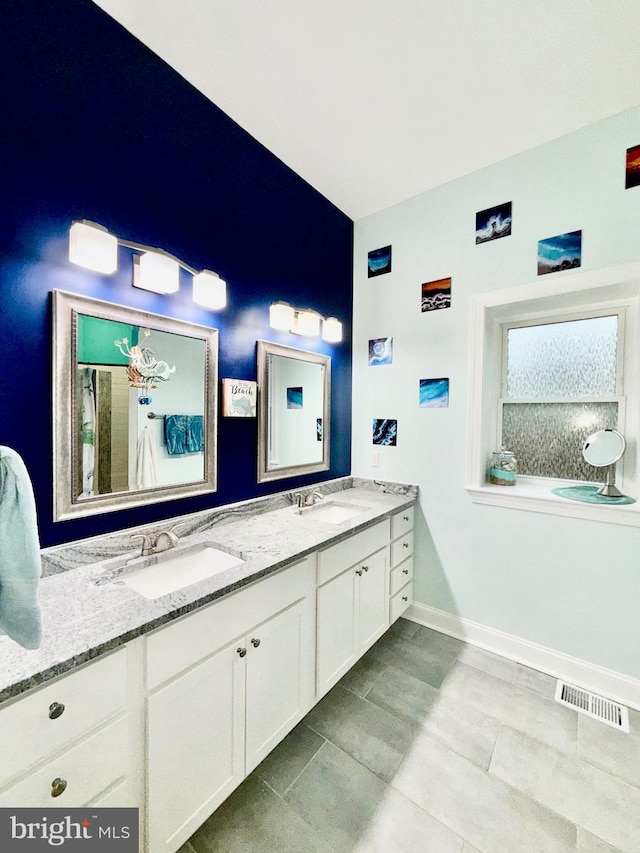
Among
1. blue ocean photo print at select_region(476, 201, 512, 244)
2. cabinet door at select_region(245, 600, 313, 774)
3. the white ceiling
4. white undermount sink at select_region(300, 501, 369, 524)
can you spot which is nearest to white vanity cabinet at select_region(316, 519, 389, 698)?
cabinet door at select_region(245, 600, 313, 774)

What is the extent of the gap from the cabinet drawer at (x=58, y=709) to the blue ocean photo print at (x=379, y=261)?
97.6 inches

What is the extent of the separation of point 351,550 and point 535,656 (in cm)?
124

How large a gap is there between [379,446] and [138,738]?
1944 mm

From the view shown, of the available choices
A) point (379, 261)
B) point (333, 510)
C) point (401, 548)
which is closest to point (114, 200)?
point (379, 261)

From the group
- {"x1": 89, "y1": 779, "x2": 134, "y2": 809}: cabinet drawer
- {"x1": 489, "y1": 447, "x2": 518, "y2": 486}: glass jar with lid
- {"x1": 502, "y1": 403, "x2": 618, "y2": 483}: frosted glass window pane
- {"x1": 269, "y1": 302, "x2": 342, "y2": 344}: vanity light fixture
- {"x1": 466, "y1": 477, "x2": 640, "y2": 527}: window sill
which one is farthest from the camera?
{"x1": 489, "y1": 447, "x2": 518, "y2": 486}: glass jar with lid

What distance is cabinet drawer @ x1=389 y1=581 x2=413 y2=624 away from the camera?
209 centimetres

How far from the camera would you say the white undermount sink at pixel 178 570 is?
1.27 metres

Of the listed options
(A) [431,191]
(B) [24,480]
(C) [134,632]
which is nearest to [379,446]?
(A) [431,191]

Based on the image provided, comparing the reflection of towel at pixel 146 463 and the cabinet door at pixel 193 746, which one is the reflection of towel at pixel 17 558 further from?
the reflection of towel at pixel 146 463

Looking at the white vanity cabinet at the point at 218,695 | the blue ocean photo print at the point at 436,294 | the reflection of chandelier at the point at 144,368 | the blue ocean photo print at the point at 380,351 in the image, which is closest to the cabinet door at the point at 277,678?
the white vanity cabinet at the point at 218,695

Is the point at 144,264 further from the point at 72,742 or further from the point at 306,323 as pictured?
the point at 72,742

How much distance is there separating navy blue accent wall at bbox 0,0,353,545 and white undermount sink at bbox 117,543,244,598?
0.65 feet

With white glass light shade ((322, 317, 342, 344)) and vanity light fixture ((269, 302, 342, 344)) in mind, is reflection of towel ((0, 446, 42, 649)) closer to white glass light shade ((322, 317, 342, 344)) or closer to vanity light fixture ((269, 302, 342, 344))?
vanity light fixture ((269, 302, 342, 344))

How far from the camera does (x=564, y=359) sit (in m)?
2.12
